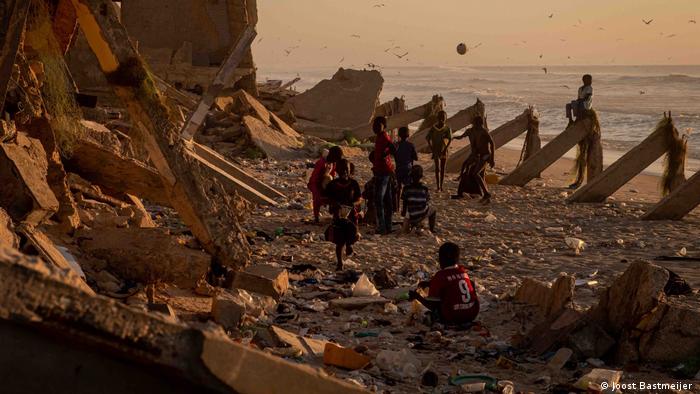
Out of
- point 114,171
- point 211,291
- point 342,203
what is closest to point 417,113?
point 342,203

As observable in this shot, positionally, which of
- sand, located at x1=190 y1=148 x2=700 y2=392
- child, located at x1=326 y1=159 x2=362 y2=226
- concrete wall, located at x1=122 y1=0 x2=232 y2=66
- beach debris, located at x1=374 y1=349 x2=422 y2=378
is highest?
concrete wall, located at x1=122 y1=0 x2=232 y2=66

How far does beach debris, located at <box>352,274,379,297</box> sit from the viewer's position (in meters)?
7.07

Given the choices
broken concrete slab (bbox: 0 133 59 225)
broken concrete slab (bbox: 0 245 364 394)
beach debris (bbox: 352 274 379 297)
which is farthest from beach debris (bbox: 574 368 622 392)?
broken concrete slab (bbox: 0 133 59 225)

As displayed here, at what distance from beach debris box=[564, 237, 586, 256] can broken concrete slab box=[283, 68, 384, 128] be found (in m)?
11.9

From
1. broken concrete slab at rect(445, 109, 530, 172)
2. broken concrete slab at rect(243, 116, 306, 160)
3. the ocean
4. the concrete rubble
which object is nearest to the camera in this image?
the concrete rubble

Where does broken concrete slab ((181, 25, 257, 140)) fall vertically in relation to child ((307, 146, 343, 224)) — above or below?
above

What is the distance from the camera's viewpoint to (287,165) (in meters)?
15.5

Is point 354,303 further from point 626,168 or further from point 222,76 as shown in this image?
point 626,168

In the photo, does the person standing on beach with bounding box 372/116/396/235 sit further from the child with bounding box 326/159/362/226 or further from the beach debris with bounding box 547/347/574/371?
the beach debris with bounding box 547/347/574/371

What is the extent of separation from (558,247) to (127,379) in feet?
25.6

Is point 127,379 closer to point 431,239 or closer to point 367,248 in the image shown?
point 367,248

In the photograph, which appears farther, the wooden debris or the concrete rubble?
the wooden debris

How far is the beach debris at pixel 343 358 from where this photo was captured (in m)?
5.14

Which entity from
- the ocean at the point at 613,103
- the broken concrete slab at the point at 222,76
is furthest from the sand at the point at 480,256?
the ocean at the point at 613,103
